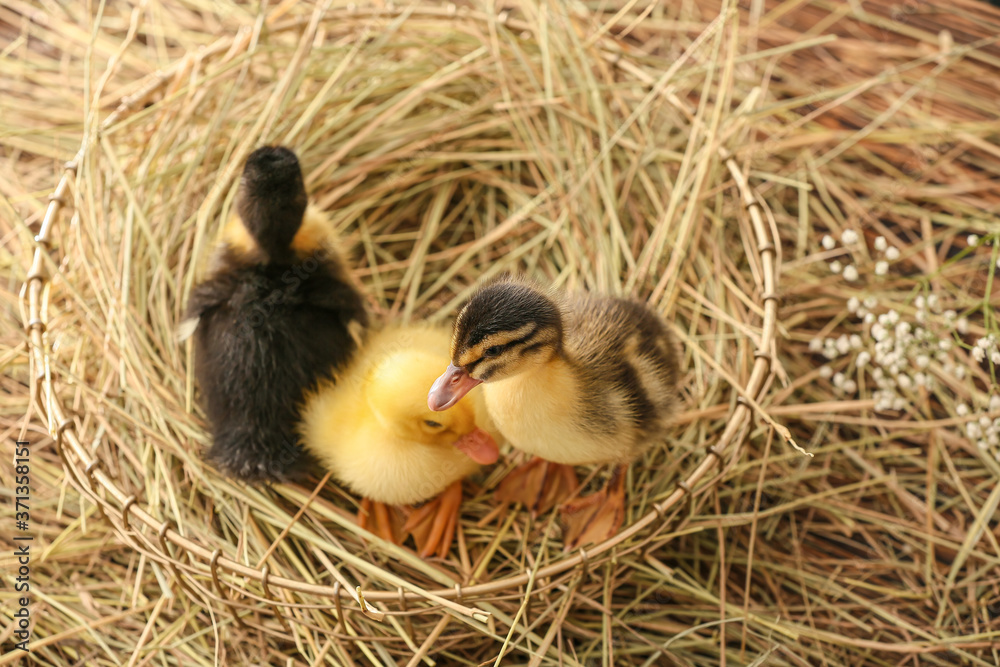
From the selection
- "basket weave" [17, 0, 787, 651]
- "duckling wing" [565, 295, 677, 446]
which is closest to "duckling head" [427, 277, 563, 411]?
"duckling wing" [565, 295, 677, 446]

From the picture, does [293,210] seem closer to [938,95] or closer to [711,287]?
[711,287]

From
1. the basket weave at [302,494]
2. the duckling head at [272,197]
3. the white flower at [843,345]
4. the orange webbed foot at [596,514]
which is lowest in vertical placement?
the orange webbed foot at [596,514]

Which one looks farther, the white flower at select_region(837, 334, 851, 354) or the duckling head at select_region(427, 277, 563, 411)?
the white flower at select_region(837, 334, 851, 354)

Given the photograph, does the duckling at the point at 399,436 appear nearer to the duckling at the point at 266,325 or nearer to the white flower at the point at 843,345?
the duckling at the point at 266,325

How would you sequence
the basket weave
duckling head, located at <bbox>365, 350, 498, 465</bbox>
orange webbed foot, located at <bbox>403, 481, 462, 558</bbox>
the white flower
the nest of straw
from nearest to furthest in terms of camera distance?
1. the basket weave
2. duckling head, located at <bbox>365, 350, 498, 465</bbox>
3. the nest of straw
4. orange webbed foot, located at <bbox>403, 481, 462, 558</bbox>
5. the white flower

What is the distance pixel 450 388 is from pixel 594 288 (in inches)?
27.4

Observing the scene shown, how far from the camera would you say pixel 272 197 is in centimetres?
169

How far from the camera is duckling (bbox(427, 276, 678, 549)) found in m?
1.37

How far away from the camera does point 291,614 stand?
5.31 feet

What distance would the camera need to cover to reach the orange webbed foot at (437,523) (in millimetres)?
1776

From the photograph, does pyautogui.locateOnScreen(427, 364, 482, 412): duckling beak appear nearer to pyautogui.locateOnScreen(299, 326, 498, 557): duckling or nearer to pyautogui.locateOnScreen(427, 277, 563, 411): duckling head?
pyautogui.locateOnScreen(427, 277, 563, 411): duckling head

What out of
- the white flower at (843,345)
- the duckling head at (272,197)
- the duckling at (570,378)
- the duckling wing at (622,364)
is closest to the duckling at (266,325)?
the duckling head at (272,197)

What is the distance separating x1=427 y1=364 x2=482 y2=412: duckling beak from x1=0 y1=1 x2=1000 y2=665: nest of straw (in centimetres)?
34

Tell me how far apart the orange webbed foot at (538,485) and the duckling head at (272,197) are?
770 mm
